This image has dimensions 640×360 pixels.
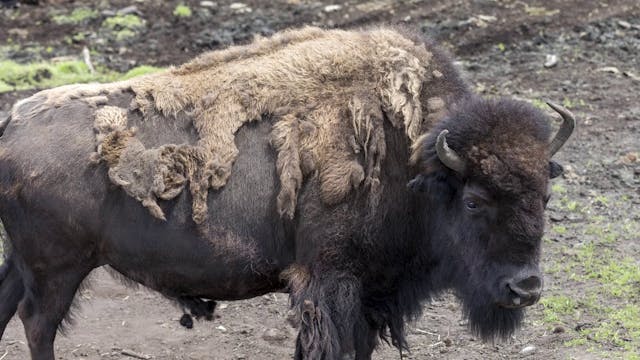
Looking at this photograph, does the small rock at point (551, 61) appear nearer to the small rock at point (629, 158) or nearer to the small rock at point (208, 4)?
the small rock at point (629, 158)

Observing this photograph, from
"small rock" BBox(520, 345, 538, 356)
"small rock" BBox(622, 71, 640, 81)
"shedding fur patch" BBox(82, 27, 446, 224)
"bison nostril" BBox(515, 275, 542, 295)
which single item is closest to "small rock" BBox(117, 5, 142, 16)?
"small rock" BBox(622, 71, 640, 81)

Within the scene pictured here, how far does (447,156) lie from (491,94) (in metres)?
5.74

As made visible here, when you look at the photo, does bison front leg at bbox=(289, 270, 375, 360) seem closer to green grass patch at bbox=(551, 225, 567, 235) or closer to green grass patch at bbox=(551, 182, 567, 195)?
green grass patch at bbox=(551, 225, 567, 235)

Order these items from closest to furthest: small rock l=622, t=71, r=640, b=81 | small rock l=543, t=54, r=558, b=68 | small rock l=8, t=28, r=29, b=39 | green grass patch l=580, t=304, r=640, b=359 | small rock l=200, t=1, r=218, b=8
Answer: green grass patch l=580, t=304, r=640, b=359, small rock l=622, t=71, r=640, b=81, small rock l=543, t=54, r=558, b=68, small rock l=8, t=28, r=29, b=39, small rock l=200, t=1, r=218, b=8

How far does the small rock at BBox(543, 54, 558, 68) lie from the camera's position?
11.5 m

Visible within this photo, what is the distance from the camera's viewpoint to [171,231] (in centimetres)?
563

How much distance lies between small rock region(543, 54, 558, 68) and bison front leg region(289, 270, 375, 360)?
661 centimetres

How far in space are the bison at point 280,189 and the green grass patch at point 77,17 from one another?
9186mm

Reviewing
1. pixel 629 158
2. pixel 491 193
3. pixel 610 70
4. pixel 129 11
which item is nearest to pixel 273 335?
pixel 491 193

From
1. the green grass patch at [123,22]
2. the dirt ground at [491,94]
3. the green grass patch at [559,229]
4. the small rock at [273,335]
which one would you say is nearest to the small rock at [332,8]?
the dirt ground at [491,94]

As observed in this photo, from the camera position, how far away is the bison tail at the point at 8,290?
6.17 m

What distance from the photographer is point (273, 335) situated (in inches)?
277

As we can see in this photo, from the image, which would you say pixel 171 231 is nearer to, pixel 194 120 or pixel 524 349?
pixel 194 120

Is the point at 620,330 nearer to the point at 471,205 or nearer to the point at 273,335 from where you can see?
the point at 471,205
